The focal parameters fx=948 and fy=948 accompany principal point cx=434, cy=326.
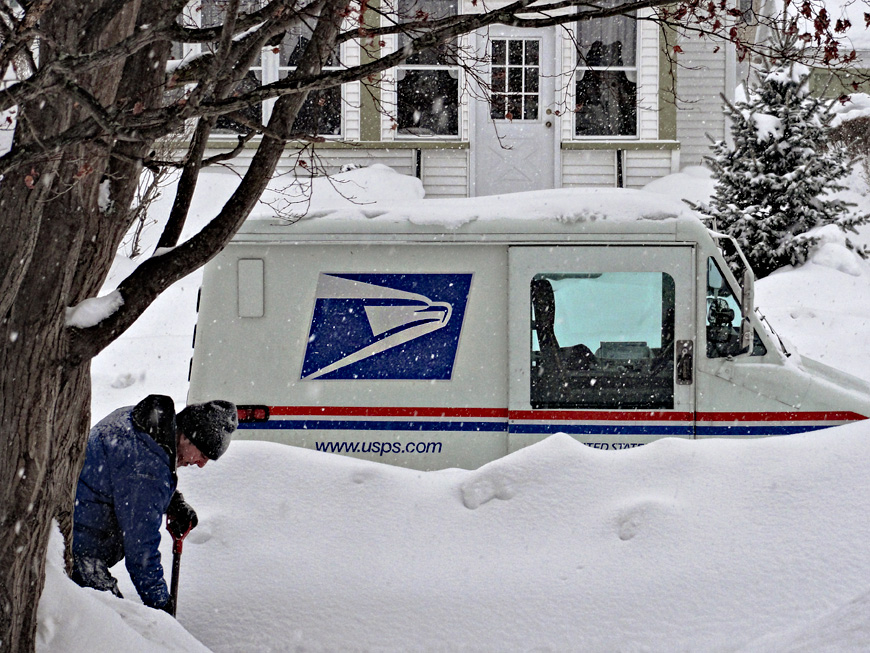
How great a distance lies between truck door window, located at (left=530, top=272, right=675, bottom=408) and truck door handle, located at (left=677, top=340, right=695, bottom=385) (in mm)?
60

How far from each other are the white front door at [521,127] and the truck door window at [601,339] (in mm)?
9106

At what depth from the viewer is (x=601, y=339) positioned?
6.33 meters

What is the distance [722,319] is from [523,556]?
2.26m

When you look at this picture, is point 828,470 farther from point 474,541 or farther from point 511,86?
point 511,86

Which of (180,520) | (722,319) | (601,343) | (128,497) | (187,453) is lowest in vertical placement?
(180,520)

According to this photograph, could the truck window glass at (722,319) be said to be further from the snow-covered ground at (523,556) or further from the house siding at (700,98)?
the house siding at (700,98)

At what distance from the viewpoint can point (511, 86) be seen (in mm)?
15445

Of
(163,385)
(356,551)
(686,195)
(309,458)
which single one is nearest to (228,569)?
(356,551)

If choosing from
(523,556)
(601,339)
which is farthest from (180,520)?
(601,339)

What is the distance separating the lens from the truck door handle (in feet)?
20.4

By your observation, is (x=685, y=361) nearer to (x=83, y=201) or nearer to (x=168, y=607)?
(x=168, y=607)

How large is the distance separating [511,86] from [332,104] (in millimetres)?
2933

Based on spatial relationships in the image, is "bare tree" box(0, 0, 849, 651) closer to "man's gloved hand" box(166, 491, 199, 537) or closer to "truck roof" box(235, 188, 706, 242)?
"man's gloved hand" box(166, 491, 199, 537)

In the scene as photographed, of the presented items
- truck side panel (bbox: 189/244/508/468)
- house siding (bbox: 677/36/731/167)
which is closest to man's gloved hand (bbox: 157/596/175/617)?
truck side panel (bbox: 189/244/508/468)
